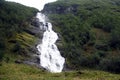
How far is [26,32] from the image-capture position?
10438 cm

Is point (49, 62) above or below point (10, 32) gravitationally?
below

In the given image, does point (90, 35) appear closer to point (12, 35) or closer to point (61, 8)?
point (12, 35)

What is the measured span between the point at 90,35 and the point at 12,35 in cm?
3483

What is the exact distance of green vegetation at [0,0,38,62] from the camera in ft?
275

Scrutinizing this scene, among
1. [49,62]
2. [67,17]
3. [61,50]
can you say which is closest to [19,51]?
[49,62]

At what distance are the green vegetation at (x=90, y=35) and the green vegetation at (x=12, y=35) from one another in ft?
42.0

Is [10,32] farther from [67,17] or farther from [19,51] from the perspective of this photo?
[67,17]

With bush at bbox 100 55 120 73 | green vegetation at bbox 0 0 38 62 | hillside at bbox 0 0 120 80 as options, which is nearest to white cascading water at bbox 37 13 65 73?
hillside at bbox 0 0 120 80

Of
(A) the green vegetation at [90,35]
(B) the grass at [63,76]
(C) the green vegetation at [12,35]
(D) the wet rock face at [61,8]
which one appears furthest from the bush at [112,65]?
(D) the wet rock face at [61,8]

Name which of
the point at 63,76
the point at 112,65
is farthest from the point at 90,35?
the point at 63,76

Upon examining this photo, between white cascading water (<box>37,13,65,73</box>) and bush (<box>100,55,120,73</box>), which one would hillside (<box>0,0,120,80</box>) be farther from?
white cascading water (<box>37,13,65,73</box>)

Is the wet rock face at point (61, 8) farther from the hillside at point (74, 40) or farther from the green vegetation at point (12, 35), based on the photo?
the green vegetation at point (12, 35)

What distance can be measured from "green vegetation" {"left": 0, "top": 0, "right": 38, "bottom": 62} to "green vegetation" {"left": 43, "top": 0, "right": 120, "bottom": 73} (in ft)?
42.0

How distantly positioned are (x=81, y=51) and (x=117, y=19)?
41.1m
